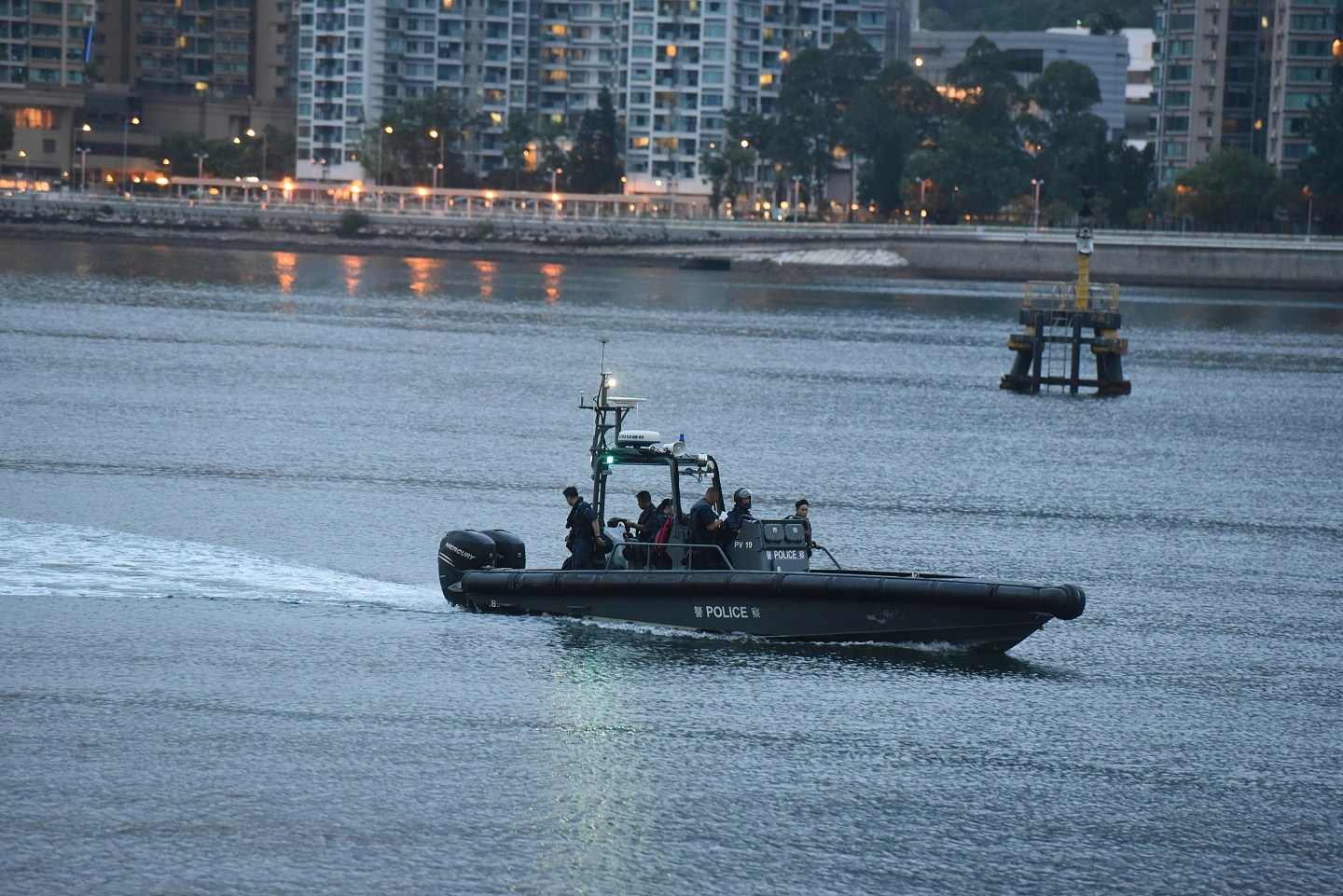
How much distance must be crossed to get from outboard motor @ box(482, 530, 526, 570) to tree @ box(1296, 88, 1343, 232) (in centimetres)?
12752

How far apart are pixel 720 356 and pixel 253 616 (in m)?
59.0

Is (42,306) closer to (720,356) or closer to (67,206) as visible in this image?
(720,356)

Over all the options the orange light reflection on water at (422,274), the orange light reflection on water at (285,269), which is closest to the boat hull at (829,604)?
the orange light reflection on water at (422,274)

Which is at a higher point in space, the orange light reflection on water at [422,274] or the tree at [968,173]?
the tree at [968,173]

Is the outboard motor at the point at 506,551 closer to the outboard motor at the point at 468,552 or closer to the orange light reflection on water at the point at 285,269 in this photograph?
the outboard motor at the point at 468,552

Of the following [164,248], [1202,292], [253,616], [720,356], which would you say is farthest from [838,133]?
[253,616]

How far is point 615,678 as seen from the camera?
25.2 metres

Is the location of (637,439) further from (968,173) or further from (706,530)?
(968,173)

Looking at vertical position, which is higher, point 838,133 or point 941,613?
point 838,133

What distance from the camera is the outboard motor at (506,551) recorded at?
2755 centimetres

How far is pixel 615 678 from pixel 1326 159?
131 meters

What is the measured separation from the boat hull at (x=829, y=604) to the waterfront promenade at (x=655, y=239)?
127 m

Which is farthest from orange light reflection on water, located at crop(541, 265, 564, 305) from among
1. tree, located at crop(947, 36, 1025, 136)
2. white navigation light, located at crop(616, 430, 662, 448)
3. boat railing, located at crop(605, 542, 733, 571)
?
boat railing, located at crop(605, 542, 733, 571)

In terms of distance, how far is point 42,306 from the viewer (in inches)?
3839
